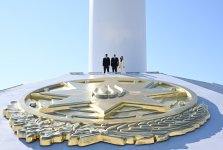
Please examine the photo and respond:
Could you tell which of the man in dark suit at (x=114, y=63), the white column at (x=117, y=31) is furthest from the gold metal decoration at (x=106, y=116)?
the white column at (x=117, y=31)

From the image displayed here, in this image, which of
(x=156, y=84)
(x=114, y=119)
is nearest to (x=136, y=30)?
(x=156, y=84)

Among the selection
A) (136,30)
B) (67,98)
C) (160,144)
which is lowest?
(160,144)

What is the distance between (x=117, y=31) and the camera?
1039cm

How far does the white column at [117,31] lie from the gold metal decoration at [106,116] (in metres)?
5.66

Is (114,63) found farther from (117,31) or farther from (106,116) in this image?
(106,116)

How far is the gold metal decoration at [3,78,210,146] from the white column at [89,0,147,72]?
223 inches

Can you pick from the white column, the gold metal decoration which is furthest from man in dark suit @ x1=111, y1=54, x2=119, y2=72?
the gold metal decoration

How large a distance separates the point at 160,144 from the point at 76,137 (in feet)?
2.87

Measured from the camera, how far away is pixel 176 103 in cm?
420

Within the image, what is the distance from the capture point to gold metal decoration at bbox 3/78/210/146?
3.01 meters

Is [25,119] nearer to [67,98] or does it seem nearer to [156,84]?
[67,98]

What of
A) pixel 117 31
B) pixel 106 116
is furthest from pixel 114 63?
pixel 106 116

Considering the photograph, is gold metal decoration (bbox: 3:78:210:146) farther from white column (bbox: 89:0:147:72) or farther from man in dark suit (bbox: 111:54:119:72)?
white column (bbox: 89:0:147:72)

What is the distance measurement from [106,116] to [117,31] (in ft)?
23.5
